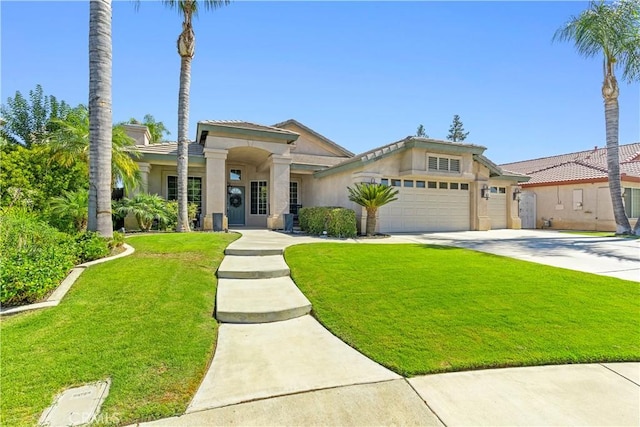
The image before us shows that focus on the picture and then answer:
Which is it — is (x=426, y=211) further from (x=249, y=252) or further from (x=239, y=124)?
(x=239, y=124)

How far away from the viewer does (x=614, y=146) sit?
14953 millimetres

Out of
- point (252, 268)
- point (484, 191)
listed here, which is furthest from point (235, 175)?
point (484, 191)

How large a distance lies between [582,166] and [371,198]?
60.5 feet

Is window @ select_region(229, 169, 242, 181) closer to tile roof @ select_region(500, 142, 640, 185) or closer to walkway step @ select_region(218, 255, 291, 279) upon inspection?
walkway step @ select_region(218, 255, 291, 279)

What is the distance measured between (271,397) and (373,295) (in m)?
2.95

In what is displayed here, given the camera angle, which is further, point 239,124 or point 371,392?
point 239,124

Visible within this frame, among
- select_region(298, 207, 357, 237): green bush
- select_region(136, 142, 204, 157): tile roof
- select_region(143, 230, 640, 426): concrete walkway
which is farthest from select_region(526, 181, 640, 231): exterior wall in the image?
select_region(136, 142, 204, 157): tile roof

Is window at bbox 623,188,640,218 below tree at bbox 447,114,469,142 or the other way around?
below

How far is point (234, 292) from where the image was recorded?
5660 mm

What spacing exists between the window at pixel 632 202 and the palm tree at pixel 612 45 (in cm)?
495

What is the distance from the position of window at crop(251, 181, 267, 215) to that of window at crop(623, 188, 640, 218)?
21.9m

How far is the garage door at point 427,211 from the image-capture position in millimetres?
14391

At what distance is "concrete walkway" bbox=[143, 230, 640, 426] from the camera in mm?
2615

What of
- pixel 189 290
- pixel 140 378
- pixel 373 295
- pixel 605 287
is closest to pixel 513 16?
pixel 605 287
